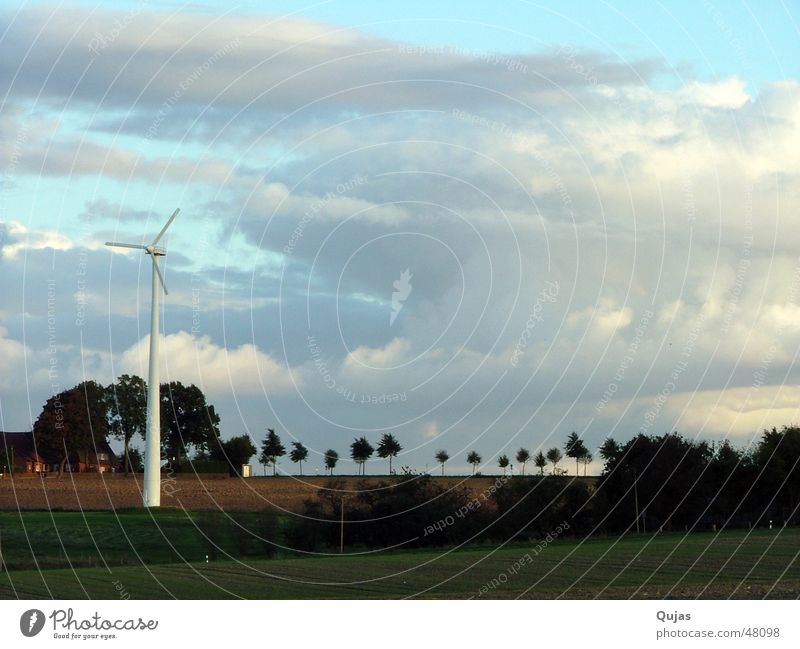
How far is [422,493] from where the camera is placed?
4403 cm

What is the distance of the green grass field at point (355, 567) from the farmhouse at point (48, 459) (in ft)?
63.5

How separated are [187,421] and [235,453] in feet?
7.31

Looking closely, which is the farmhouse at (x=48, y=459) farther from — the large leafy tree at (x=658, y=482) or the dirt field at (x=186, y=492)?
the large leafy tree at (x=658, y=482)

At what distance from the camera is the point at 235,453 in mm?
43375

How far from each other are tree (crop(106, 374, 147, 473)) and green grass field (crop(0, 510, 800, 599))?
4.12 metres

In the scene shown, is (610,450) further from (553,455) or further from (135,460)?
(135,460)

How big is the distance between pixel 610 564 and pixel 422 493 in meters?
16.3

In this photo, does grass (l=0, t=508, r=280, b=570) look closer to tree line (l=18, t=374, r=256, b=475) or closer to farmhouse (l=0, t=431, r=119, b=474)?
tree line (l=18, t=374, r=256, b=475)

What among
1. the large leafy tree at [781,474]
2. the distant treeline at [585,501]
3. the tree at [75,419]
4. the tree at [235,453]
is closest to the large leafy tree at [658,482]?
the distant treeline at [585,501]

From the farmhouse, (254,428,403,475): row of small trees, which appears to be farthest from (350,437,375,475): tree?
the farmhouse

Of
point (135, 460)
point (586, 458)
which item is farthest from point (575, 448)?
point (135, 460)

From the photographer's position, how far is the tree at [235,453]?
4210 cm
